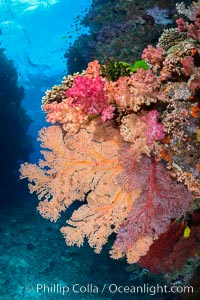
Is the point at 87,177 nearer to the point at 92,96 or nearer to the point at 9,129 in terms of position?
the point at 92,96

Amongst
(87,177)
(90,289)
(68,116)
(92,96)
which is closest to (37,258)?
(90,289)

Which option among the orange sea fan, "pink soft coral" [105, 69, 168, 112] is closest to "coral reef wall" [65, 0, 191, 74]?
"pink soft coral" [105, 69, 168, 112]

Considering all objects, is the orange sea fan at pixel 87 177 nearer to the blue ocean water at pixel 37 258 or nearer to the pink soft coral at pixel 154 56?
the pink soft coral at pixel 154 56

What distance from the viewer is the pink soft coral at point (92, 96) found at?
3.10 metres

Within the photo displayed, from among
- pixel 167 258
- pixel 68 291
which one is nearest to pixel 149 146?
pixel 167 258

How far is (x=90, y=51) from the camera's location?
11.5m

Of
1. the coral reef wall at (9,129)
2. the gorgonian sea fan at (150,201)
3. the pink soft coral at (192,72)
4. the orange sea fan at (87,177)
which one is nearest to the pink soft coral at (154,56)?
the pink soft coral at (192,72)

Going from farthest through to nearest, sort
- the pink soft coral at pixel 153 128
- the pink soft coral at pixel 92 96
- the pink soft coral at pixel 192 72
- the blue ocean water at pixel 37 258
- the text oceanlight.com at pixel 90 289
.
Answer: the blue ocean water at pixel 37 258 < the text oceanlight.com at pixel 90 289 < the pink soft coral at pixel 92 96 < the pink soft coral at pixel 153 128 < the pink soft coral at pixel 192 72

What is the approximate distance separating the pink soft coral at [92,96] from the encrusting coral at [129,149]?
1cm

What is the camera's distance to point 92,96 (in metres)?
3.11

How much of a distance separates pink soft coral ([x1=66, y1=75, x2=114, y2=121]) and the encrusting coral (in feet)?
0.04

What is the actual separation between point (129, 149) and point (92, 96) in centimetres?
73

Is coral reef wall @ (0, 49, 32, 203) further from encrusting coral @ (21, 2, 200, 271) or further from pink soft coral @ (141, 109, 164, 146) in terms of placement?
pink soft coral @ (141, 109, 164, 146)

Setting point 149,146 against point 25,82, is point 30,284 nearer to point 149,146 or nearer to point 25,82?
point 149,146
